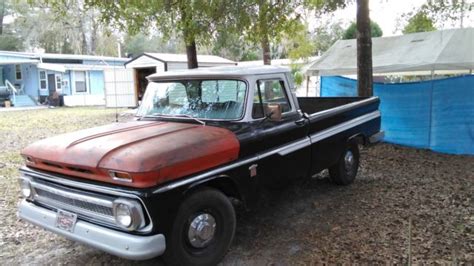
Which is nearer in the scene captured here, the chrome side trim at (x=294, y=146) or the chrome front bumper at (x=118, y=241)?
the chrome front bumper at (x=118, y=241)

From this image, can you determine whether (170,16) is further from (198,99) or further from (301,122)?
A: (301,122)

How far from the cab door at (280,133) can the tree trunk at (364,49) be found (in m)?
4.62

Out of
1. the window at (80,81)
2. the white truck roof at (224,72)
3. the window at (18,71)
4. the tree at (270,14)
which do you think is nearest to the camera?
the white truck roof at (224,72)

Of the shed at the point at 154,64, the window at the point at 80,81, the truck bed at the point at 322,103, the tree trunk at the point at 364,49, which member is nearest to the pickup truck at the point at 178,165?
the truck bed at the point at 322,103

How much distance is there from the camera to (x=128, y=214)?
325 cm

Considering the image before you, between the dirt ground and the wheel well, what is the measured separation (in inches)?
19.2

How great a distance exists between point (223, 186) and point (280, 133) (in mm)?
993

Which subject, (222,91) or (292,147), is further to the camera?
(292,147)

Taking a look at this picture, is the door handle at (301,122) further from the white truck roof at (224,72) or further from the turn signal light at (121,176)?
the turn signal light at (121,176)

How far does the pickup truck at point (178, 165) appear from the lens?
10.8 feet

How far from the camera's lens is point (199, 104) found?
4.81 metres

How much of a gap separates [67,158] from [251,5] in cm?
611

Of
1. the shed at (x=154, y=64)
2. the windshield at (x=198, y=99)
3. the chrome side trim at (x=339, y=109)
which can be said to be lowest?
the chrome side trim at (x=339, y=109)

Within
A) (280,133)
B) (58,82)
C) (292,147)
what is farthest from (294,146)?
(58,82)
